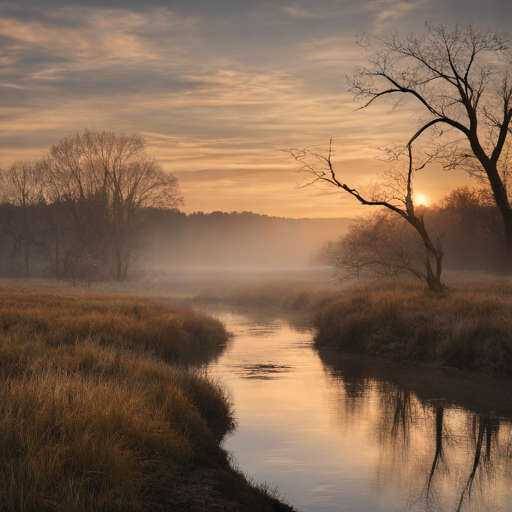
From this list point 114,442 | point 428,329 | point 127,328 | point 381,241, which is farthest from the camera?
point 381,241

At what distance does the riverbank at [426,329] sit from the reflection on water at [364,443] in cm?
191

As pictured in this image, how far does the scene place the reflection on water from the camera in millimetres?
7479

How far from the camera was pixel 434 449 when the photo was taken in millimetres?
9414

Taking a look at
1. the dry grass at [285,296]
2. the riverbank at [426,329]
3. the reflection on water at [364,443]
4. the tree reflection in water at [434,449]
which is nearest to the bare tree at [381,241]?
the dry grass at [285,296]

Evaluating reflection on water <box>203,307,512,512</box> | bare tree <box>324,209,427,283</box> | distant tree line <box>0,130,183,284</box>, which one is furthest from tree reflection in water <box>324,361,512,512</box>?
distant tree line <box>0,130,183,284</box>

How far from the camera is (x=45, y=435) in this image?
6.38 m

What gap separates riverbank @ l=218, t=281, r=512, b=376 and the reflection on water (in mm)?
1911

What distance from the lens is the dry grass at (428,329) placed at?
597 inches

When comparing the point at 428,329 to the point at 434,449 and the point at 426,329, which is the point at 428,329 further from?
the point at 434,449

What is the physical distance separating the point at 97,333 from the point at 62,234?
41.1 meters

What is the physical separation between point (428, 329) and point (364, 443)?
8.14m

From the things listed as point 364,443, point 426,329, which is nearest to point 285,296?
point 426,329

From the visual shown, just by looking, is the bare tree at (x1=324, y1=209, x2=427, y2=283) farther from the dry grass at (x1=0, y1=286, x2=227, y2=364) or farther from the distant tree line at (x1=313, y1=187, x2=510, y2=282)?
the dry grass at (x1=0, y1=286, x2=227, y2=364)

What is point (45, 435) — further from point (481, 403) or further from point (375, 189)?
point (375, 189)
